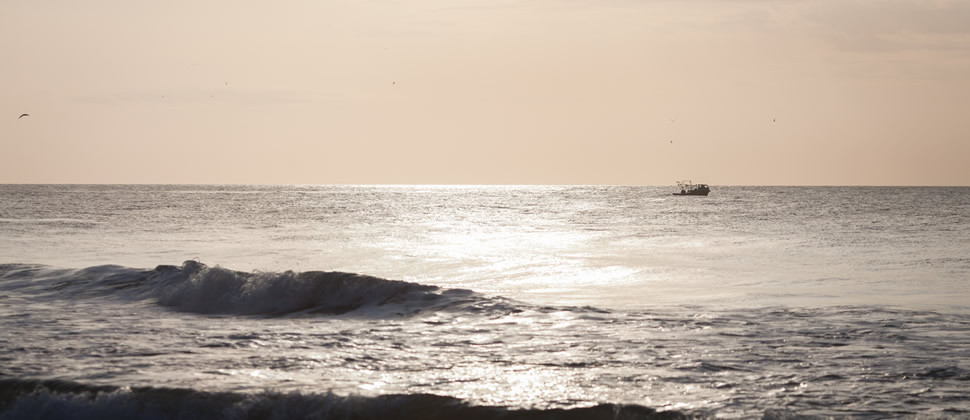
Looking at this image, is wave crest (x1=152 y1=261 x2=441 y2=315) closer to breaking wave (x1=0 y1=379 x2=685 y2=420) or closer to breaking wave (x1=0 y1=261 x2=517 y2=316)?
breaking wave (x1=0 y1=261 x2=517 y2=316)

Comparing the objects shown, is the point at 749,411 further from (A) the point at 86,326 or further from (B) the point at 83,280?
(B) the point at 83,280

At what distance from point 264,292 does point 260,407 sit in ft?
37.3

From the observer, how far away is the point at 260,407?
12234 millimetres

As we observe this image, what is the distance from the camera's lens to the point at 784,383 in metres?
13.3

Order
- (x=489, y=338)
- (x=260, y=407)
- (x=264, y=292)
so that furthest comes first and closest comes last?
(x=264, y=292) < (x=489, y=338) < (x=260, y=407)

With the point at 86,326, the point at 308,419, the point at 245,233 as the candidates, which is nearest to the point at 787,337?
the point at 308,419

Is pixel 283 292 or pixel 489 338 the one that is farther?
pixel 283 292

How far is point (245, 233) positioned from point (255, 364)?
134 ft

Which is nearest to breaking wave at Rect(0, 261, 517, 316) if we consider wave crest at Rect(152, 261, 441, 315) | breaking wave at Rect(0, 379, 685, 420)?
wave crest at Rect(152, 261, 441, 315)

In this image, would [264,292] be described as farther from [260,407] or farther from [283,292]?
[260,407]

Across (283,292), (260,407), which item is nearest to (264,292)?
(283,292)

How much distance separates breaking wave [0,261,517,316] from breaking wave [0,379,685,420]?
8208 millimetres

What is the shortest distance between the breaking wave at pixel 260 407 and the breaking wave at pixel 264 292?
8.21 m

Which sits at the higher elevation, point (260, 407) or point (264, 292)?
point (264, 292)
